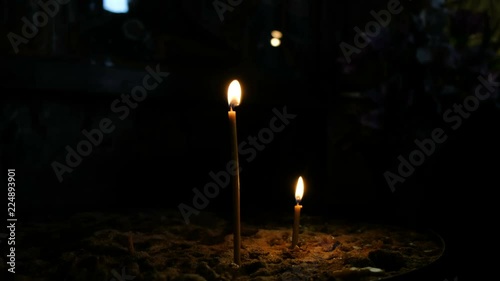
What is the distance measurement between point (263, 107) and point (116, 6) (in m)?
0.85

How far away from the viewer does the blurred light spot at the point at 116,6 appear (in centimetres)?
193

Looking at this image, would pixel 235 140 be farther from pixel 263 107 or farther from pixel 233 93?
pixel 263 107

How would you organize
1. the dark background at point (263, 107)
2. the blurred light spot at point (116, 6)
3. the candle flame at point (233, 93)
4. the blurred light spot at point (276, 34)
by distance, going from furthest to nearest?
the blurred light spot at point (276, 34) < the blurred light spot at point (116, 6) < the dark background at point (263, 107) < the candle flame at point (233, 93)

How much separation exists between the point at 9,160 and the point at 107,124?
0.42 meters

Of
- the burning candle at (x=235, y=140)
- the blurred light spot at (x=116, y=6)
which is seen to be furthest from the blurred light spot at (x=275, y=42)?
the burning candle at (x=235, y=140)

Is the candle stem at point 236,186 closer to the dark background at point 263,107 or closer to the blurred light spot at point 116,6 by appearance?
the dark background at point 263,107

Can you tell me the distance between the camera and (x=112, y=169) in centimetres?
204

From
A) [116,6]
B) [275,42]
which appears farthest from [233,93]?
[275,42]

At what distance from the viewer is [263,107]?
7.52ft

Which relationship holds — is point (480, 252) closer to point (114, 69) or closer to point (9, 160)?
point (114, 69)

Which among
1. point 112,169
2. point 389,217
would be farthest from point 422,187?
point 112,169

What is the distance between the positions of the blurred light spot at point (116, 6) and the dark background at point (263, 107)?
0.07 ft

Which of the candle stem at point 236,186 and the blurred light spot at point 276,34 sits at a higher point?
the blurred light spot at point 276,34

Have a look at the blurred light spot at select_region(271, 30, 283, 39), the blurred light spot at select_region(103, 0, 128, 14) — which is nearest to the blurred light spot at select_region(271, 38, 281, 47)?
the blurred light spot at select_region(271, 30, 283, 39)
